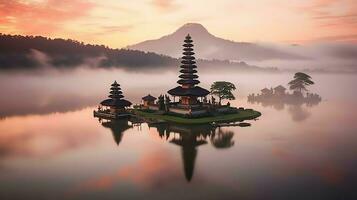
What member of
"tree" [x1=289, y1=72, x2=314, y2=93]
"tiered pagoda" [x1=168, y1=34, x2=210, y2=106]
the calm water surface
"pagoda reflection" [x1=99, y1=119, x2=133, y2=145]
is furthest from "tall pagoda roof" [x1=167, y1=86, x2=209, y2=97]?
"tree" [x1=289, y1=72, x2=314, y2=93]

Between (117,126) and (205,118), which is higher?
(205,118)

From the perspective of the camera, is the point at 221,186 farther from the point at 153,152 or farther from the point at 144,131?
the point at 144,131

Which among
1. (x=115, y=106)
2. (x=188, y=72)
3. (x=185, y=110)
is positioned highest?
(x=188, y=72)

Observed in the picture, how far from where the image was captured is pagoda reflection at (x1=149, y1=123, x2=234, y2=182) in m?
40.6

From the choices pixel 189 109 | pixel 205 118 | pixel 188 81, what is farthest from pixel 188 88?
pixel 205 118

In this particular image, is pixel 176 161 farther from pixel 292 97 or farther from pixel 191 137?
pixel 292 97

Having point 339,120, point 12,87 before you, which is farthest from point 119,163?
point 12,87

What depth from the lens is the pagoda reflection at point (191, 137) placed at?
40603 millimetres

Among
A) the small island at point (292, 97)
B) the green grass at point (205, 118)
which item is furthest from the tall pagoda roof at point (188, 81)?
the small island at point (292, 97)

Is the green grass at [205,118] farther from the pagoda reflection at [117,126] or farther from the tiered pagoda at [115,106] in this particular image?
the pagoda reflection at [117,126]

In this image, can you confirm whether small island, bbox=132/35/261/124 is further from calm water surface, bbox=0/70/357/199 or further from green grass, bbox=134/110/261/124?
calm water surface, bbox=0/70/357/199

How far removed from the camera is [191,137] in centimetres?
5084

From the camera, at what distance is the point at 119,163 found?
3712 cm

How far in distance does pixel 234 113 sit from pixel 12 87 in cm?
12174
